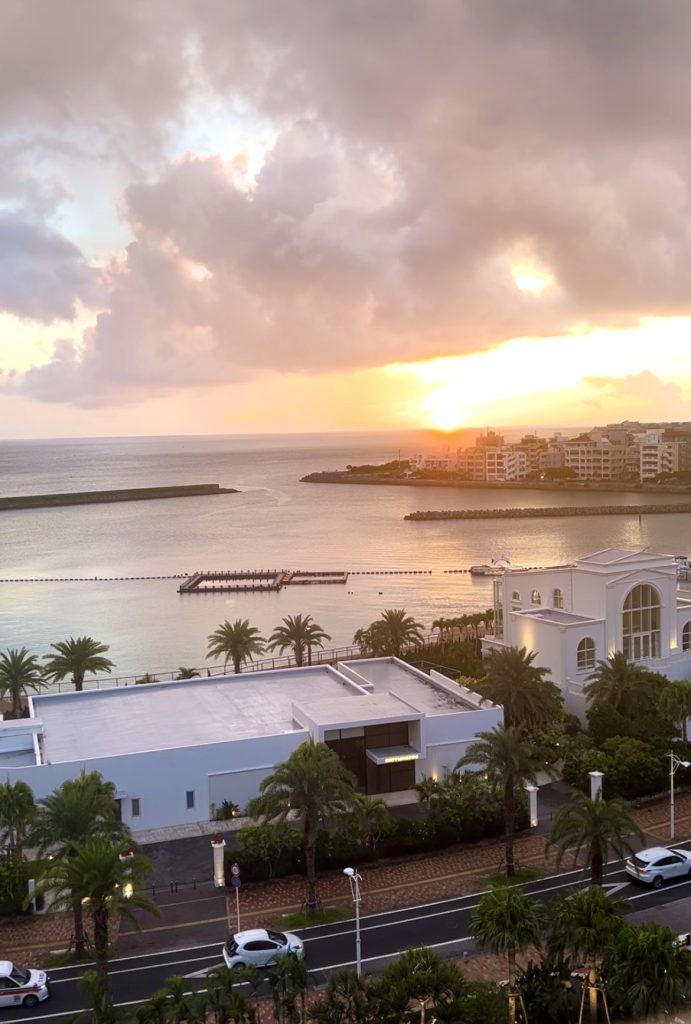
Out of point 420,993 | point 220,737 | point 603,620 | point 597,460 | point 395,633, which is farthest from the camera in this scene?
point 597,460

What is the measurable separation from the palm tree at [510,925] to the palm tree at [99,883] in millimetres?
6430

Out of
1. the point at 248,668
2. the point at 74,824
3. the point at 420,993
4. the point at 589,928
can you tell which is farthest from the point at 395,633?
the point at 420,993

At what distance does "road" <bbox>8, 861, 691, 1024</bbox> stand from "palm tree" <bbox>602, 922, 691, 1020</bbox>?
4741mm

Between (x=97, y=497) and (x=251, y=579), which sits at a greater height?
(x=97, y=497)

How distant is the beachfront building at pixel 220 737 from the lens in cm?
2755

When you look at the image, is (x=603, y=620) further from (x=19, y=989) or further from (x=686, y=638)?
(x=19, y=989)

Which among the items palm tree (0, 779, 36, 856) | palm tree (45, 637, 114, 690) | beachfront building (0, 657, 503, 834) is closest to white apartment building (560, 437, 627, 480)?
palm tree (45, 637, 114, 690)

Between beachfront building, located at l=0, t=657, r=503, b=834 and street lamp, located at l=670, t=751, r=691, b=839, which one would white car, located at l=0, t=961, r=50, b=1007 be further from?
street lamp, located at l=670, t=751, r=691, b=839

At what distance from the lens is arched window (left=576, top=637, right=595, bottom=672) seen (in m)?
36.8

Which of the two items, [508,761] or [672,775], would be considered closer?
[508,761]

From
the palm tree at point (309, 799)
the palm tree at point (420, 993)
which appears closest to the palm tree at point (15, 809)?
the palm tree at point (309, 799)

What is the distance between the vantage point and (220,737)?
30.1 m

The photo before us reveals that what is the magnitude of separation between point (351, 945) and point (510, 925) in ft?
15.7

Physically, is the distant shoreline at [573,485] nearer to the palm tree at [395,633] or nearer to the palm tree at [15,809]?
the palm tree at [395,633]
